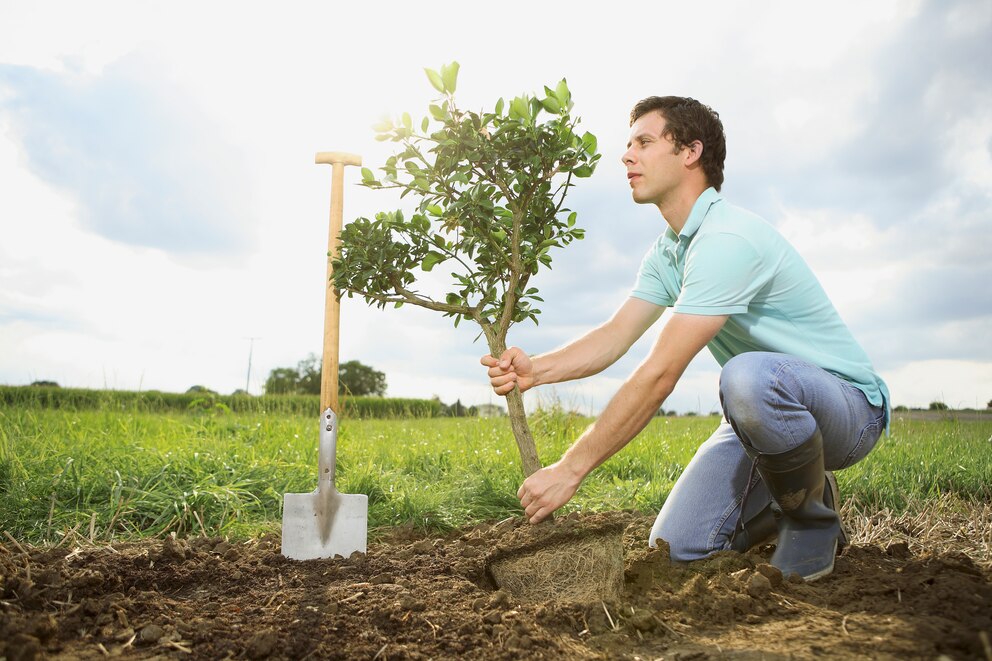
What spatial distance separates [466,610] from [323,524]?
132 centimetres

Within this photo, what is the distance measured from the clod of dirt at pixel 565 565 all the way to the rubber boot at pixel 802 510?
64 centimetres

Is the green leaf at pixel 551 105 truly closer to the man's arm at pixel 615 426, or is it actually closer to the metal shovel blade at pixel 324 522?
the man's arm at pixel 615 426

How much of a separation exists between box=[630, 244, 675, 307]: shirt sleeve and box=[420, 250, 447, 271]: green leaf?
2.95ft

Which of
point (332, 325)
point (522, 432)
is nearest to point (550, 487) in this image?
point (522, 432)

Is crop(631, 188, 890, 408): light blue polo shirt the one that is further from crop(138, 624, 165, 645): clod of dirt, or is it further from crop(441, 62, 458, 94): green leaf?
crop(138, 624, 165, 645): clod of dirt

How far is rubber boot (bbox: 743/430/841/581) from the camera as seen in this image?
2596 mm

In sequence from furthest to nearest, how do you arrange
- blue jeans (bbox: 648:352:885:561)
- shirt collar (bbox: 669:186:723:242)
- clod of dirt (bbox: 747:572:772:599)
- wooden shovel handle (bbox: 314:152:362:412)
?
1. wooden shovel handle (bbox: 314:152:362:412)
2. shirt collar (bbox: 669:186:723:242)
3. blue jeans (bbox: 648:352:885:561)
4. clod of dirt (bbox: 747:572:772:599)

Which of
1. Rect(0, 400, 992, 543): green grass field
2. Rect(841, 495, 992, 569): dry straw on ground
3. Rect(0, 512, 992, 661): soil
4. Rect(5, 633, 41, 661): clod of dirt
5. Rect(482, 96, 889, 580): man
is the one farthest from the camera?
Rect(0, 400, 992, 543): green grass field

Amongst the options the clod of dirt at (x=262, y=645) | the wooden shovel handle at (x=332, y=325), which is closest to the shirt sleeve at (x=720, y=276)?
the clod of dirt at (x=262, y=645)

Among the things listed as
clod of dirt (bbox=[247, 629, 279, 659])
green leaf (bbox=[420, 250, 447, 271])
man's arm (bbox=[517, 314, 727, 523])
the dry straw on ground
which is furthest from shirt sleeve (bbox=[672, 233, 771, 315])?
clod of dirt (bbox=[247, 629, 279, 659])

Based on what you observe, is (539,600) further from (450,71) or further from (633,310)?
(450,71)

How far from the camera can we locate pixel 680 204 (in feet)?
9.48

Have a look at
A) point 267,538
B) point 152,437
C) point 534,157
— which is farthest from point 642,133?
point 152,437

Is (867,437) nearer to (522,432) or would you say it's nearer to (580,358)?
(580,358)
